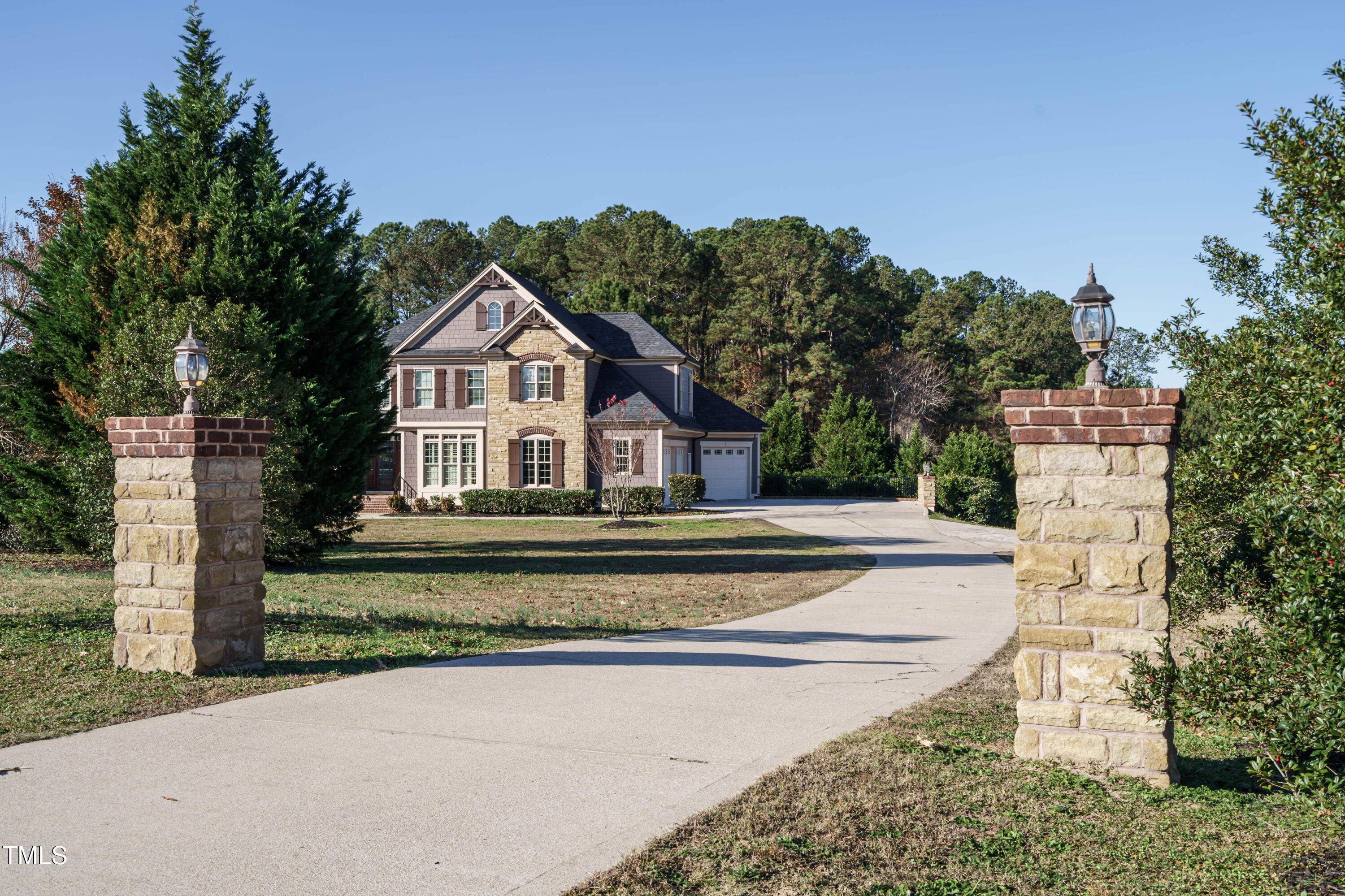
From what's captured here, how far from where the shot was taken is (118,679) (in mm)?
7082

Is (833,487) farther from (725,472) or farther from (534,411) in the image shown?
(534,411)

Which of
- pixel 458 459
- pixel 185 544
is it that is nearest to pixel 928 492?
pixel 458 459

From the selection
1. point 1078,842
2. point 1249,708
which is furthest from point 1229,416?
point 1078,842

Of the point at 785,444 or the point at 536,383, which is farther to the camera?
the point at 785,444

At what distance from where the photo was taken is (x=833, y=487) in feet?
143

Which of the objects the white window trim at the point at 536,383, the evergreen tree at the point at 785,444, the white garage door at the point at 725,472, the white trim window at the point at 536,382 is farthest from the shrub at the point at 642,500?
the evergreen tree at the point at 785,444

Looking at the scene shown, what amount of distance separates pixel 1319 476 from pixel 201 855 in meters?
5.08

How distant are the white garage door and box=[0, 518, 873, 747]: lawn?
Result: 1545 cm

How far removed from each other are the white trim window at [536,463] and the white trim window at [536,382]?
1498mm

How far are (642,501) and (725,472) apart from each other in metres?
8.03

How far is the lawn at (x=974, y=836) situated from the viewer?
384 centimetres

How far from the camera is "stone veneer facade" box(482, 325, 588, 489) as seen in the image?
110 ft

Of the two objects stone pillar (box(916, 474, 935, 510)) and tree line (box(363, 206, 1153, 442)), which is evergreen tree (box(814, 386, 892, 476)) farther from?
stone pillar (box(916, 474, 935, 510))

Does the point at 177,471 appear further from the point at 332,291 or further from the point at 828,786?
the point at 332,291
